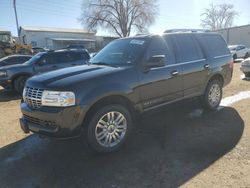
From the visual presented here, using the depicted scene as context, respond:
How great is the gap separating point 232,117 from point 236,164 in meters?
2.26

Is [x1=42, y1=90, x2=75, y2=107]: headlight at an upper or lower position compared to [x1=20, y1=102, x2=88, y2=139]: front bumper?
upper

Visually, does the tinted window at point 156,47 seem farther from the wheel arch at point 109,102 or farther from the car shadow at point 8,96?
the car shadow at point 8,96

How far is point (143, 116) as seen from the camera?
471 centimetres

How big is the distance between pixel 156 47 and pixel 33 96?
234 centimetres

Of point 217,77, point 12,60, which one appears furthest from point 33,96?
point 12,60

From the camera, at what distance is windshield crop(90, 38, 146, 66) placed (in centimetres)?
473

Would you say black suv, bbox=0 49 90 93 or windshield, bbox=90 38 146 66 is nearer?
windshield, bbox=90 38 146 66

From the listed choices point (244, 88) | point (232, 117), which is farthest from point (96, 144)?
point (244, 88)

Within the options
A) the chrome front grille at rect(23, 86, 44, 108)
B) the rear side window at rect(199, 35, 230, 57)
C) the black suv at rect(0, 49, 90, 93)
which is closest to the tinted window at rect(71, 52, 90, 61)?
the black suv at rect(0, 49, 90, 93)

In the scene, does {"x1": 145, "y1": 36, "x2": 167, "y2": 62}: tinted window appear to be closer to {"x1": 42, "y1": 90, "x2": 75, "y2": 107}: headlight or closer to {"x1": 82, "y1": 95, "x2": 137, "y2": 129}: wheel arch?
{"x1": 82, "y1": 95, "x2": 137, "y2": 129}: wheel arch

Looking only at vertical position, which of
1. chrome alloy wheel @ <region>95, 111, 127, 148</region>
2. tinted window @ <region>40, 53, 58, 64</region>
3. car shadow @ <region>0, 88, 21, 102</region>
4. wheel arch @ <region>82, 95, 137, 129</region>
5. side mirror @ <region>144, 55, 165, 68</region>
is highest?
side mirror @ <region>144, 55, 165, 68</region>

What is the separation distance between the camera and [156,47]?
16.2ft

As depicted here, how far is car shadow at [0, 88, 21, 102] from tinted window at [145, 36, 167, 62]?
22.4ft

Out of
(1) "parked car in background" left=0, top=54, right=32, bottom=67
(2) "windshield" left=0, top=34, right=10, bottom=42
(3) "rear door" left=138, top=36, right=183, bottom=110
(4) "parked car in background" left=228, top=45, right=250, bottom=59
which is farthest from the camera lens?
(2) "windshield" left=0, top=34, right=10, bottom=42
